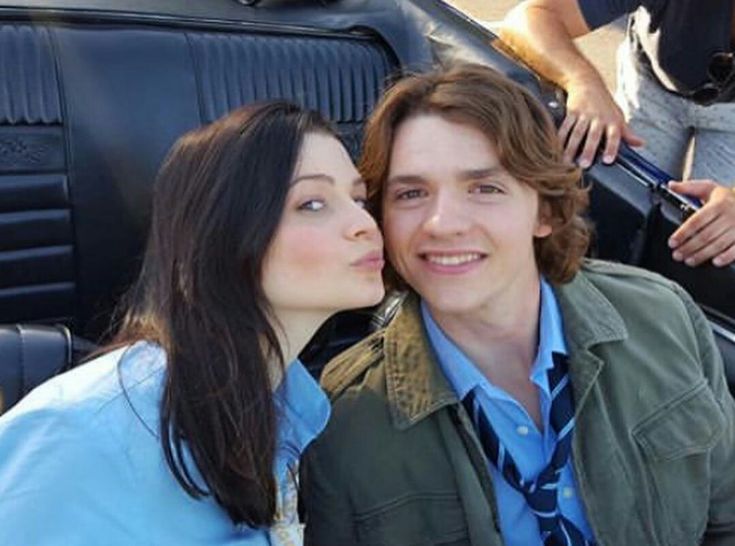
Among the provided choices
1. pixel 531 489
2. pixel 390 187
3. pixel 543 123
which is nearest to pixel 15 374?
pixel 390 187

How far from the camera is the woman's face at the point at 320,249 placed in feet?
3.63

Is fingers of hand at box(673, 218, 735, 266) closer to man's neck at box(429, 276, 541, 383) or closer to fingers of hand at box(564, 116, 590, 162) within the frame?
fingers of hand at box(564, 116, 590, 162)

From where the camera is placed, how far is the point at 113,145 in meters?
1.84

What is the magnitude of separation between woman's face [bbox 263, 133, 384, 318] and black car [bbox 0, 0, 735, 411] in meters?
0.51

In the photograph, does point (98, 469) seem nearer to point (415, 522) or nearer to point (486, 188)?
point (415, 522)

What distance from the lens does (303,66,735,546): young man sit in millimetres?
1283

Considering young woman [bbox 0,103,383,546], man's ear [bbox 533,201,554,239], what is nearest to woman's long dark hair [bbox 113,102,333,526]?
young woman [bbox 0,103,383,546]

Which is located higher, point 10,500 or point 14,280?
point 10,500

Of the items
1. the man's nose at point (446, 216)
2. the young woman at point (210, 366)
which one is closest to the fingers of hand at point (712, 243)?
the man's nose at point (446, 216)

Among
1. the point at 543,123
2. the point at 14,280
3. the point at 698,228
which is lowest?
the point at 14,280

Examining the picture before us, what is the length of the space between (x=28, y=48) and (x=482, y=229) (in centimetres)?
99

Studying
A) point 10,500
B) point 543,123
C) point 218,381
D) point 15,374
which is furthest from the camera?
point 543,123

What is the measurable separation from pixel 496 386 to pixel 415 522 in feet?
0.72

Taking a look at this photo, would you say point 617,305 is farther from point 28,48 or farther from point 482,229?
point 28,48
